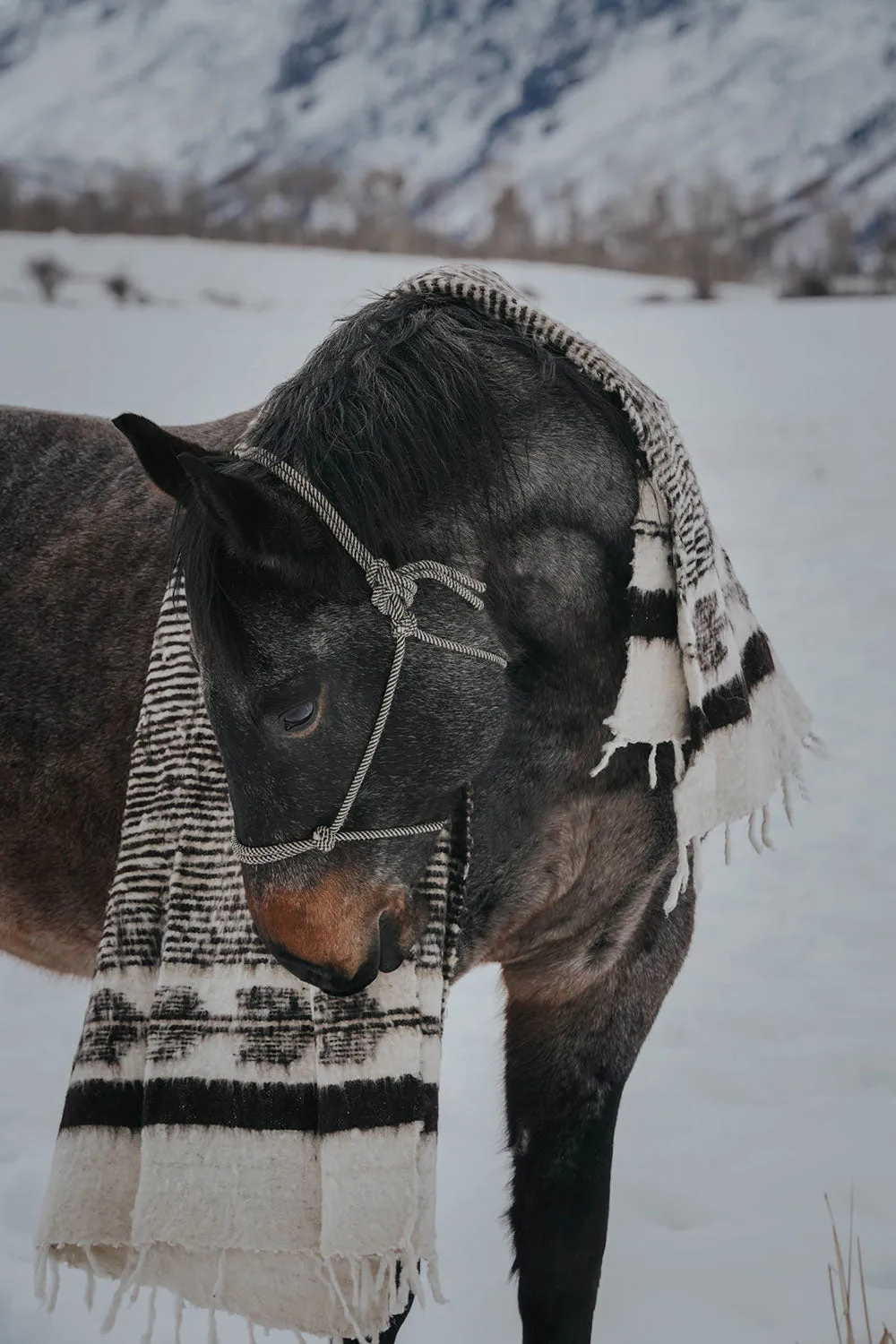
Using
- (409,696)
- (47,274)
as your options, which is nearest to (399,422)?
(409,696)

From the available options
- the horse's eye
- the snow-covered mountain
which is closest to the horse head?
the horse's eye

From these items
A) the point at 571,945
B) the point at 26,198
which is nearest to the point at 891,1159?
the point at 571,945

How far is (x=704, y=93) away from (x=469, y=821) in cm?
1829

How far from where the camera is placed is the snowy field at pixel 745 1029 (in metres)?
2.35

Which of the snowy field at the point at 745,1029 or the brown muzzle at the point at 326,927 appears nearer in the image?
the brown muzzle at the point at 326,927

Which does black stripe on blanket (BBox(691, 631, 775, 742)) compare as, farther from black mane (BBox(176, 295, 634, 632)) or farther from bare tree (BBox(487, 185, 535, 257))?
bare tree (BBox(487, 185, 535, 257))

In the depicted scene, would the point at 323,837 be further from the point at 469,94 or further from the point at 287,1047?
the point at 469,94

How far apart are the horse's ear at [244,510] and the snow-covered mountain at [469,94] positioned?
1296cm

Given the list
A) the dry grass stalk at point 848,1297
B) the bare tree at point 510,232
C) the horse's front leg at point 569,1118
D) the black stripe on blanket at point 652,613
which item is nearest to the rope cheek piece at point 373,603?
the black stripe on blanket at point 652,613

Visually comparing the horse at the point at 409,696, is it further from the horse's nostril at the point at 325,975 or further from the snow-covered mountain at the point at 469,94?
the snow-covered mountain at the point at 469,94

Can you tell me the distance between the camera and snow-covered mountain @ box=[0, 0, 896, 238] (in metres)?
14.5

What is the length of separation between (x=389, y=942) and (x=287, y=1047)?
24 centimetres

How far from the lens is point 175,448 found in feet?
4.20

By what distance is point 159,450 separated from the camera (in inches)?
50.4
